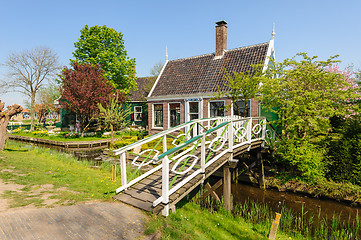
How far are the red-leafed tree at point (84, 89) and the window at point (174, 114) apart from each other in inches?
275

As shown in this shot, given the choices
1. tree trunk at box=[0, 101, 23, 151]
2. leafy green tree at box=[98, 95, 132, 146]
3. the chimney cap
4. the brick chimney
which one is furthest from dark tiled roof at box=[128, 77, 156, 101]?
tree trunk at box=[0, 101, 23, 151]

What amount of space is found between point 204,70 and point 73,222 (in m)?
14.4

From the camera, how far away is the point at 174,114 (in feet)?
54.9

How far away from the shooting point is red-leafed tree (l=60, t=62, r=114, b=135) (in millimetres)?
18438

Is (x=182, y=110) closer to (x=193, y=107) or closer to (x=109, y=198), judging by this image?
(x=193, y=107)

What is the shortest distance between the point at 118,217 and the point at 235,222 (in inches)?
135

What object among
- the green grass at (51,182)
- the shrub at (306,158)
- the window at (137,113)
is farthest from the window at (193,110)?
the window at (137,113)

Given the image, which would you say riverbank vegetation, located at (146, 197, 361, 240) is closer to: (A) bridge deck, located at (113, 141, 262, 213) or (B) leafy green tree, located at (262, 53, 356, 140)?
(A) bridge deck, located at (113, 141, 262, 213)

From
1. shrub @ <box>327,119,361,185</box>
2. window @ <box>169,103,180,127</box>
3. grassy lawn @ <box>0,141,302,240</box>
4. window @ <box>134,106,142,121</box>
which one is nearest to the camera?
grassy lawn @ <box>0,141,302,240</box>

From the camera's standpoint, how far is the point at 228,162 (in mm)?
7227

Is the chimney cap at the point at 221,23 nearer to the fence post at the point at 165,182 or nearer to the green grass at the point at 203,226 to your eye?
the green grass at the point at 203,226

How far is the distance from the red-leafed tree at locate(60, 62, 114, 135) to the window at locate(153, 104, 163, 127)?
5282mm

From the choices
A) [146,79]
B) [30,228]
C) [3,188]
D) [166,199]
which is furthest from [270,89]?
[146,79]

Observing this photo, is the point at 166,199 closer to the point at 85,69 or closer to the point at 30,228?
the point at 30,228
